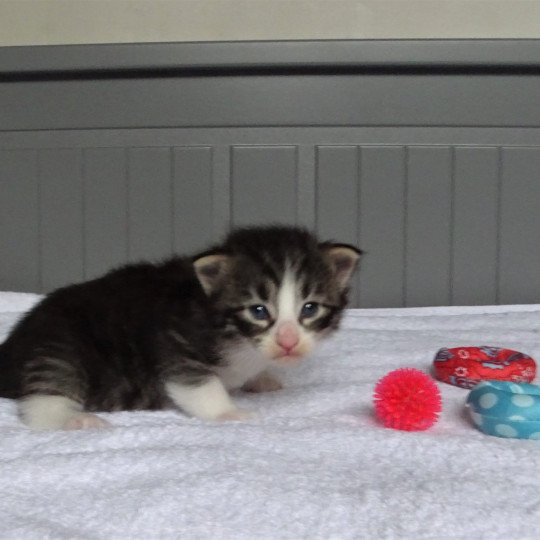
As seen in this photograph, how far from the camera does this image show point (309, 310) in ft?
5.20

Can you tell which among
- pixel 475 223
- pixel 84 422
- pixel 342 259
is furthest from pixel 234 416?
pixel 475 223

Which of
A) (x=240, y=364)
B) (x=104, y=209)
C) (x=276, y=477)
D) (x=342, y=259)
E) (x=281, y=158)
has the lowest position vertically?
(x=276, y=477)

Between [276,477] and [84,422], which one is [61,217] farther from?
[276,477]

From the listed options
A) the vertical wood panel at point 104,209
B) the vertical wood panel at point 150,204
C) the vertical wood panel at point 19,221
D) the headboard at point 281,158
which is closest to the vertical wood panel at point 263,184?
the headboard at point 281,158

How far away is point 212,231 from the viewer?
267 centimetres

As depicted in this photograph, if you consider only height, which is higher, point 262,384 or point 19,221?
point 19,221

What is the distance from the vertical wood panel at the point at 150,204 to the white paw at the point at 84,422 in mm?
1164

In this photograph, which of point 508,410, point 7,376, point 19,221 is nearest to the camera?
point 508,410

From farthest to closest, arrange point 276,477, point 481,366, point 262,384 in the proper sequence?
point 262,384 → point 481,366 → point 276,477

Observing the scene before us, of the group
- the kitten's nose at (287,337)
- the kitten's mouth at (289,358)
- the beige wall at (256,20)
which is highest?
the beige wall at (256,20)

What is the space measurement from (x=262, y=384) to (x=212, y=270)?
42cm

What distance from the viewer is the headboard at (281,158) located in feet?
8.43

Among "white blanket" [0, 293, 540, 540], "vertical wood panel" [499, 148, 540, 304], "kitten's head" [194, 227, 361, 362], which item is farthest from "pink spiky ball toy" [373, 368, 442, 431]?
"vertical wood panel" [499, 148, 540, 304]

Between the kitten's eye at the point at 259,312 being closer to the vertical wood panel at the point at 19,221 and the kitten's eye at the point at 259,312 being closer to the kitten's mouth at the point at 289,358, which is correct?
the kitten's mouth at the point at 289,358
